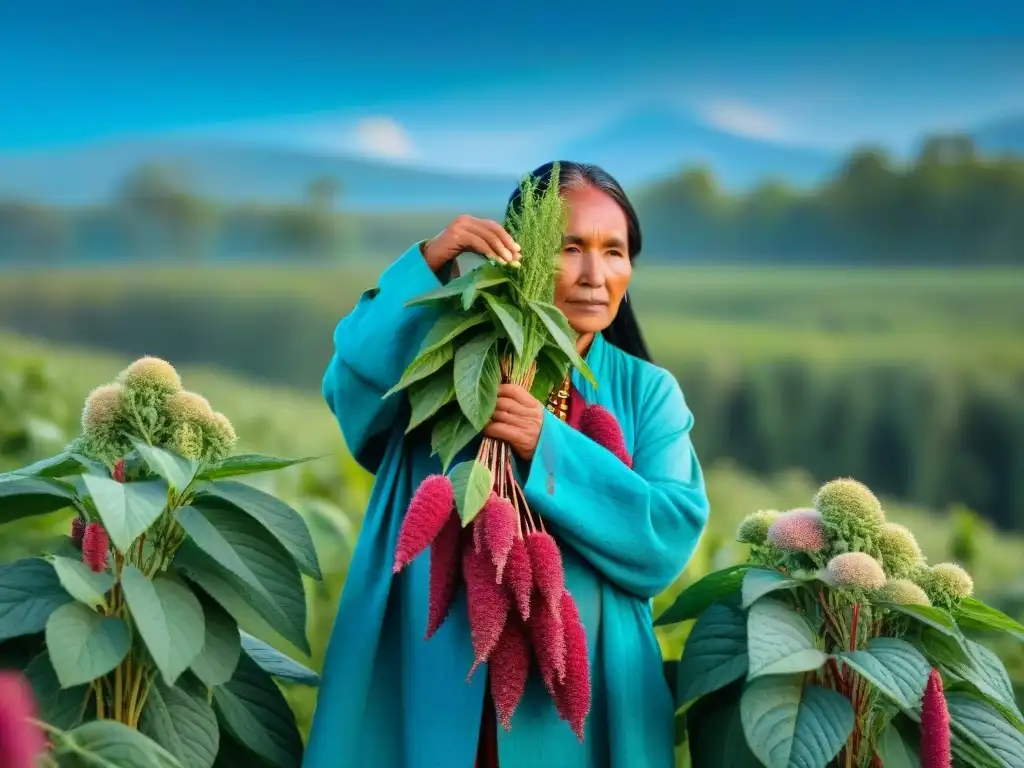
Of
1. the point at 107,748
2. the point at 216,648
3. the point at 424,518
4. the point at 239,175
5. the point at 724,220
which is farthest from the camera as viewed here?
the point at 239,175

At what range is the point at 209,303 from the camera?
466 cm

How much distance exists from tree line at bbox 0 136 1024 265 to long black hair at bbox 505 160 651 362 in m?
2.53

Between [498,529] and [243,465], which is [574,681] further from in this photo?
[243,465]

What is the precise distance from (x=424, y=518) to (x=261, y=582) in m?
0.28

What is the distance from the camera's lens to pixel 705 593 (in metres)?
1.77

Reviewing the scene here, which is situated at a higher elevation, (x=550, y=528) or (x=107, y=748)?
(x=550, y=528)

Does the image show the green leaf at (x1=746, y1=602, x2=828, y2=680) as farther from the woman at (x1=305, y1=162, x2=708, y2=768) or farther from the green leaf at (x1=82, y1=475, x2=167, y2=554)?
the green leaf at (x1=82, y1=475, x2=167, y2=554)

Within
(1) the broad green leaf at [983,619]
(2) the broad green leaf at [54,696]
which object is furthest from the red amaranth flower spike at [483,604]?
(1) the broad green leaf at [983,619]

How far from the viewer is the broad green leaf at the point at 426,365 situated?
5.00ft

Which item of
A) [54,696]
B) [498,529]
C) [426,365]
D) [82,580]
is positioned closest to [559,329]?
[426,365]

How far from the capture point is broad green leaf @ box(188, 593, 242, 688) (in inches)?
57.9

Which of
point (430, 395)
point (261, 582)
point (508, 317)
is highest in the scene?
point (508, 317)

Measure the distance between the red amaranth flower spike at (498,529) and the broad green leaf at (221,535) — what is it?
12.6 inches

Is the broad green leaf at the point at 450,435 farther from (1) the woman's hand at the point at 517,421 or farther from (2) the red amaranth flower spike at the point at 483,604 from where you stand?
(2) the red amaranth flower spike at the point at 483,604
